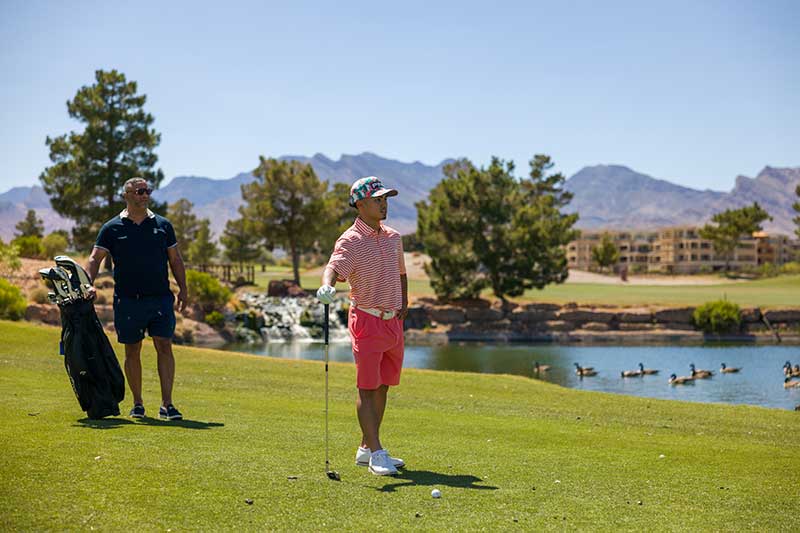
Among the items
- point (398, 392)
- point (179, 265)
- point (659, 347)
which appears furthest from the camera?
point (659, 347)

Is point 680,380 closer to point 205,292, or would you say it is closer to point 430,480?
point 430,480

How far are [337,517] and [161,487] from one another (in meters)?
1.28

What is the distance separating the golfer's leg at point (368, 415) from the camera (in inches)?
283

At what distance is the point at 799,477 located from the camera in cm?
777

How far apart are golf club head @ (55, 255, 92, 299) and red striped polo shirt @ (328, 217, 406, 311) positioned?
282 cm

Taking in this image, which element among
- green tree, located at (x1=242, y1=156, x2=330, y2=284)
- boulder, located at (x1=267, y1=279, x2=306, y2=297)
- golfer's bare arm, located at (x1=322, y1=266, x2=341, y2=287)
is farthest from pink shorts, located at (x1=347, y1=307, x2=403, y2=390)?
green tree, located at (x1=242, y1=156, x2=330, y2=284)

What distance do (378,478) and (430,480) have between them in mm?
402

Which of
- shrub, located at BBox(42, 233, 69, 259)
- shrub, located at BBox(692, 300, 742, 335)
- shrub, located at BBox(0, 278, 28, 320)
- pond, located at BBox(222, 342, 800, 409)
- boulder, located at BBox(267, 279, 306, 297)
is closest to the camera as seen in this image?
pond, located at BBox(222, 342, 800, 409)

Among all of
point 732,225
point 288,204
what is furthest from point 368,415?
point 732,225

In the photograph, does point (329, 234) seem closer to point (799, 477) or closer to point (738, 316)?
point (738, 316)

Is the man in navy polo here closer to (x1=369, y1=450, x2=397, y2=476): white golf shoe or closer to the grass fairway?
the grass fairway

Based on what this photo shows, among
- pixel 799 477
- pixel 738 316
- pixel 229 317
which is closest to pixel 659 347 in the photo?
pixel 738 316

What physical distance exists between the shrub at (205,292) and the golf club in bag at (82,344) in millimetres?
39440

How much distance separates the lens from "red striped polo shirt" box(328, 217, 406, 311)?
7.21m
